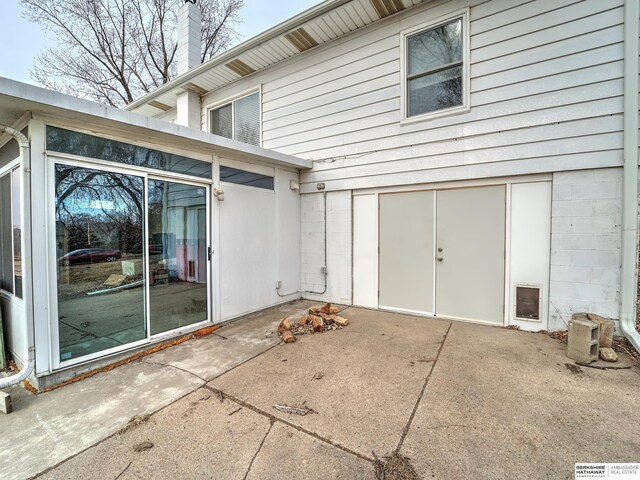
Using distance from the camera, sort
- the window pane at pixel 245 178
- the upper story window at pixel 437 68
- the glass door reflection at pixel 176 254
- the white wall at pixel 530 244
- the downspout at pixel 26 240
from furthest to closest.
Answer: the window pane at pixel 245 178, the upper story window at pixel 437 68, the white wall at pixel 530 244, the glass door reflection at pixel 176 254, the downspout at pixel 26 240

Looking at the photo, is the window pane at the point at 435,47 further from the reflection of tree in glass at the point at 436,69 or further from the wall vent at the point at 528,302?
the wall vent at the point at 528,302

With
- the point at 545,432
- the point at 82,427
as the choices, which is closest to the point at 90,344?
the point at 82,427

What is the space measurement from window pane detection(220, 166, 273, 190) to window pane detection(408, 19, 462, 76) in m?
2.90

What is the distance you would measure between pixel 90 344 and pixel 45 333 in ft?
1.40

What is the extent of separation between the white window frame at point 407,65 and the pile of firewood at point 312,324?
10.7 feet

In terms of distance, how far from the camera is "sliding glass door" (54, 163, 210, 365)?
2824 millimetres

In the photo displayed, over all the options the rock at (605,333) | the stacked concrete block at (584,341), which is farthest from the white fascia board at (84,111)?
the rock at (605,333)

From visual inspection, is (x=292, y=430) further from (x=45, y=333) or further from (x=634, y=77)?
(x=634, y=77)

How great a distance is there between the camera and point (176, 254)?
3.75m

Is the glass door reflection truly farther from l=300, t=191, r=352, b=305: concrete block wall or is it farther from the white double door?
the white double door

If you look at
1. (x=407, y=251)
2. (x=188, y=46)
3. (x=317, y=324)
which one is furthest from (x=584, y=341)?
(x=188, y=46)

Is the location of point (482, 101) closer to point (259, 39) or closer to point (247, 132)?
point (259, 39)

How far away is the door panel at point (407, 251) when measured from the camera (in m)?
4.42

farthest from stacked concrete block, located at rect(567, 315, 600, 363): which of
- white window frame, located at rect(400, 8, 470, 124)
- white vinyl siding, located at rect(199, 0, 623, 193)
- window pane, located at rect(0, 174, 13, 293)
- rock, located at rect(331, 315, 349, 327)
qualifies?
window pane, located at rect(0, 174, 13, 293)
